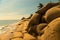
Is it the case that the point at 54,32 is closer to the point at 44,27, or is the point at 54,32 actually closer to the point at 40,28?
the point at 44,27

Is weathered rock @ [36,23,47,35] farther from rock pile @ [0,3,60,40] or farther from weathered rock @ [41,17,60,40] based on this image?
weathered rock @ [41,17,60,40]

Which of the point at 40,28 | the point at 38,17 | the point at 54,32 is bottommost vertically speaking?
the point at 40,28

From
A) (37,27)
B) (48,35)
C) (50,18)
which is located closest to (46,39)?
(48,35)

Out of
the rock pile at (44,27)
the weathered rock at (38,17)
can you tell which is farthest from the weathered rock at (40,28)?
the weathered rock at (38,17)

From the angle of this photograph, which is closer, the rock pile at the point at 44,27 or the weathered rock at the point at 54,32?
the weathered rock at the point at 54,32

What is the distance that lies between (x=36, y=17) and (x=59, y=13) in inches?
114

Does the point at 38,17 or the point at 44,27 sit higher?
the point at 38,17

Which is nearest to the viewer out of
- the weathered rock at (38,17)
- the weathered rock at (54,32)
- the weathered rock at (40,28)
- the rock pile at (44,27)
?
the weathered rock at (54,32)

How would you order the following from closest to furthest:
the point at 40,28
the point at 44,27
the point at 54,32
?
the point at 54,32
the point at 44,27
the point at 40,28

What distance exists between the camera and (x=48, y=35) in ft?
36.4

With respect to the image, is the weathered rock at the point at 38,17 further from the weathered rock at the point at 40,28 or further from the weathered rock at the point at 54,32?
the weathered rock at the point at 54,32

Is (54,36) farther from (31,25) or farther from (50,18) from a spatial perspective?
(31,25)

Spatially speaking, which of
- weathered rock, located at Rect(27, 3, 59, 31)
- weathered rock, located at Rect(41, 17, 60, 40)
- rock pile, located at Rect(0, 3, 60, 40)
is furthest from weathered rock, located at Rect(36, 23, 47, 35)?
weathered rock, located at Rect(41, 17, 60, 40)

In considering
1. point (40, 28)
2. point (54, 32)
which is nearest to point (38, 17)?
point (40, 28)
